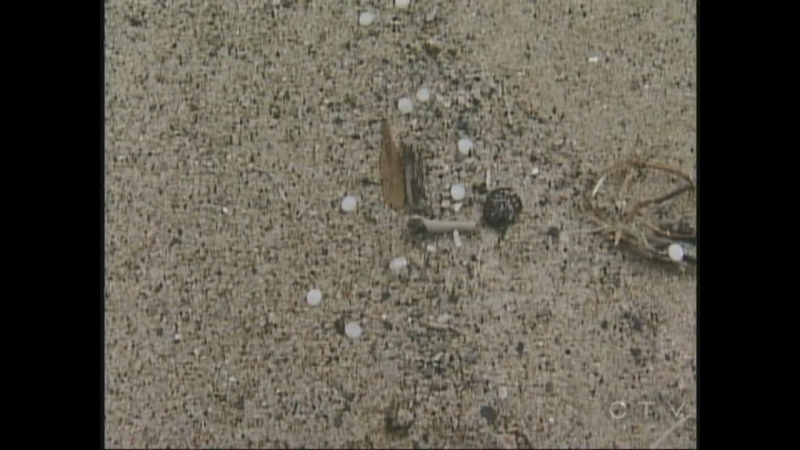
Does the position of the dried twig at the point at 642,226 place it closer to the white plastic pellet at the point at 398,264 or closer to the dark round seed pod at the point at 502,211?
the dark round seed pod at the point at 502,211

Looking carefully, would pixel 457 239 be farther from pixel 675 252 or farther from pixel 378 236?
pixel 675 252

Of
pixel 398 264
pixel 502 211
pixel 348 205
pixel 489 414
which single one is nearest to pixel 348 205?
pixel 348 205

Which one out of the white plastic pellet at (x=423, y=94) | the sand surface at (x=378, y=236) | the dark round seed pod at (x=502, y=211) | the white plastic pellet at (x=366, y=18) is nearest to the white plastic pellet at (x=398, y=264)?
the sand surface at (x=378, y=236)

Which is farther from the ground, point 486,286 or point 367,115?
point 367,115

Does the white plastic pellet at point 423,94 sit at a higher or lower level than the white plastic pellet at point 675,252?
higher

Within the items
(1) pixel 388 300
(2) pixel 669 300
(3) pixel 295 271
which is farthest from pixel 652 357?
(3) pixel 295 271

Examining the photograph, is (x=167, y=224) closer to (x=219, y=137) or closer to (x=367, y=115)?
(x=219, y=137)

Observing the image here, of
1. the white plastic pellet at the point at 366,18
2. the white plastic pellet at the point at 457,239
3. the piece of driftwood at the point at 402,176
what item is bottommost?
the white plastic pellet at the point at 457,239
